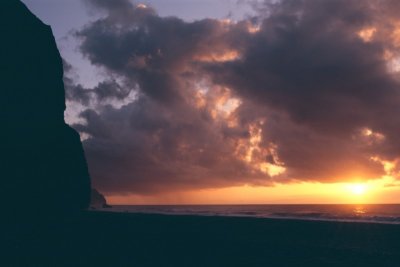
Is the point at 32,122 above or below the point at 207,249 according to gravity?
above

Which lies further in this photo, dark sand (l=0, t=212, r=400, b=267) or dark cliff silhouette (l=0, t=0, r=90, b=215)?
dark cliff silhouette (l=0, t=0, r=90, b=215)

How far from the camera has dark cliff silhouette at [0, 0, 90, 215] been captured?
135 feet

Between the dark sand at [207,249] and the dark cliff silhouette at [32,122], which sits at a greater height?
the dark cliff silhouette at [32,122]

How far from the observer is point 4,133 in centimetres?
Result: 4069

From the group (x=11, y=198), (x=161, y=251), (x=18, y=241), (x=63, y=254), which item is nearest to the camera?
(x=63, y=254)

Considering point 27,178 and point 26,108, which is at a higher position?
point 26,108

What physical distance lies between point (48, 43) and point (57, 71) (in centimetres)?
401

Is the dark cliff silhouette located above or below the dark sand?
above

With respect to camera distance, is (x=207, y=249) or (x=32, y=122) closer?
(x=207, y=249)

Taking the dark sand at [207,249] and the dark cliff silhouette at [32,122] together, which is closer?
the dark sand at [207,249]

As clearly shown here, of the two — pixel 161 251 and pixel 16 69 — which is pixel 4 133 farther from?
pixel 161 251

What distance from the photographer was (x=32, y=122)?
4509 cm

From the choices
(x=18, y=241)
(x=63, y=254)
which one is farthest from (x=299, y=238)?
(x=18, y=241)

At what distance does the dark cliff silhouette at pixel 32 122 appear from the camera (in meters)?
41.1
